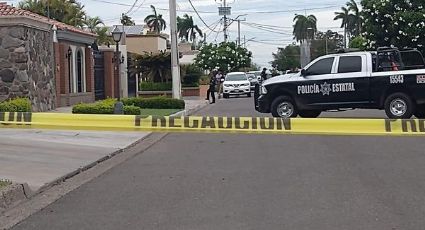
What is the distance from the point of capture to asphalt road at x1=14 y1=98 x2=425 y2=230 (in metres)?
7.72

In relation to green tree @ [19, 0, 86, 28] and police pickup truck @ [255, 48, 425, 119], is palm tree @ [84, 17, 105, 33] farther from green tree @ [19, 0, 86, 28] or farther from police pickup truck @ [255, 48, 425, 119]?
police pickup truck @ [255, 48, 425, 119]

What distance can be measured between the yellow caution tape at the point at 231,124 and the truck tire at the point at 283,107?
34.2 feet

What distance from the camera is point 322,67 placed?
792 inches

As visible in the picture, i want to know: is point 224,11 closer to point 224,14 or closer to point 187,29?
point 224,14

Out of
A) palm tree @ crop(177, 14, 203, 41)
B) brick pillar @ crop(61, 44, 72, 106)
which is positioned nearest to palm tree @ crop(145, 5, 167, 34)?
palm tree @ crop(177, 14, 203, 41)

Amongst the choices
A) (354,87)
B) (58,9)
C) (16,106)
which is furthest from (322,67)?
(58,9)

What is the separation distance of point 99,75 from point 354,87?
852 inches

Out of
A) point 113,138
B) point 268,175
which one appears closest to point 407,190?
point 268,175

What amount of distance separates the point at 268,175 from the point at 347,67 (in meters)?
9.62

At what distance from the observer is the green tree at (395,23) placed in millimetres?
42812

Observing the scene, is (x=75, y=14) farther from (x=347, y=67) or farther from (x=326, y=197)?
(x=326, y=197)

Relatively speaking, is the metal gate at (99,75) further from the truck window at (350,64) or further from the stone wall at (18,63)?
the truck window at (350,64)

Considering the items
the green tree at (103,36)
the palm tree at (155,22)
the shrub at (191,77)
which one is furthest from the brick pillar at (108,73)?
the palm tree at (155,22)

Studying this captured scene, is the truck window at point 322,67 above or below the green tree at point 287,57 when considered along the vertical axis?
below
